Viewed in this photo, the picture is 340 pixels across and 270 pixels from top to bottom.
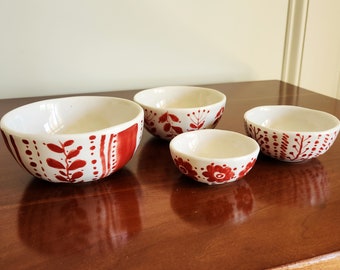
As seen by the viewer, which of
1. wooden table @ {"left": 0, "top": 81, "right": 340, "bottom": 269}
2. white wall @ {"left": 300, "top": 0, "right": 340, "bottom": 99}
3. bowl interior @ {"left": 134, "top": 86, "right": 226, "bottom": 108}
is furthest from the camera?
white wall @ {"left": 300, "top": 0, "right": 340, "bottom": 99}

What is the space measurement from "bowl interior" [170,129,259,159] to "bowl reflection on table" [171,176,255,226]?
39 millimetres

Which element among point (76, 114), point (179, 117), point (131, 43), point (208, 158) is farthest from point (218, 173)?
point (131, 43)

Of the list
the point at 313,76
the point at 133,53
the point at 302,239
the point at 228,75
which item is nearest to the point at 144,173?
the point at 302,239

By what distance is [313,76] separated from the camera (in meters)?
0.99

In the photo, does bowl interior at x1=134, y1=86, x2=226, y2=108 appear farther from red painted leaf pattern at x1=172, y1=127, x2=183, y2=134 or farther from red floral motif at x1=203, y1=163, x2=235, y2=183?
red floral motif at x1=203, y1=163, x2=235, y2=183

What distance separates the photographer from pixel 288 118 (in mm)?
512

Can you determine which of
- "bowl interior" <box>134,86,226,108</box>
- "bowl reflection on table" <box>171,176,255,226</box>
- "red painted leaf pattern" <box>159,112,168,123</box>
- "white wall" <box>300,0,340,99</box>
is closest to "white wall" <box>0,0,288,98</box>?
"white wall" <box>300,0,340,99</box>

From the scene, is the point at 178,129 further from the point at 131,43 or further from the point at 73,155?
the point at 131,43

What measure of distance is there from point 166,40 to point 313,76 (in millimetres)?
455

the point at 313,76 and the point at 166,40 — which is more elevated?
the point at 166,40

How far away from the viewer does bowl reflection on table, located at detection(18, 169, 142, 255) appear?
298mm

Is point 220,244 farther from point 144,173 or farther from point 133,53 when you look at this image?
point 133,53

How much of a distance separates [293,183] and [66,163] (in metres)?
0.24

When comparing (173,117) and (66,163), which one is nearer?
(66,163)
